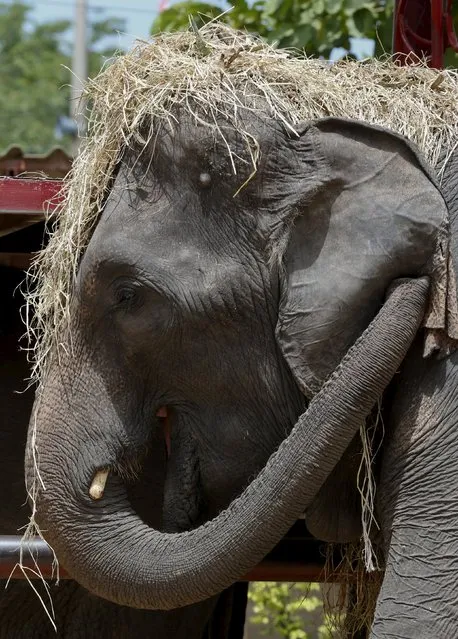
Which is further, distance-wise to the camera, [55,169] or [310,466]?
[55,169]

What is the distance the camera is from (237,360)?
328 centimetres

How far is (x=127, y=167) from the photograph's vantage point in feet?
11.1

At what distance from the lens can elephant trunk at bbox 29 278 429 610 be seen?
308 cm

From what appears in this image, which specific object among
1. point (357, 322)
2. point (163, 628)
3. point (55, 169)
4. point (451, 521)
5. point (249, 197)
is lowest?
point (163, 628)

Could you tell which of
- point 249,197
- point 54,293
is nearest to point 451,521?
point 249,197

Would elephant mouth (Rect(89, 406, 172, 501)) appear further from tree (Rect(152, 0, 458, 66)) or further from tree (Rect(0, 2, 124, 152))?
tree (Rect(0, 2, 124, 152))

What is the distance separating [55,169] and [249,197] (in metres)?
3.00

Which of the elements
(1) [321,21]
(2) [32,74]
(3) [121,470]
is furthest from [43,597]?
(2) [32,74]

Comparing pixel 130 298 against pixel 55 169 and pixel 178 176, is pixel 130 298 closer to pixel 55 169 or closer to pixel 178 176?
pixel 178 176

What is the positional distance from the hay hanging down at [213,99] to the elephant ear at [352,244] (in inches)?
4.0

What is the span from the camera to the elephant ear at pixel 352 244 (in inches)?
124

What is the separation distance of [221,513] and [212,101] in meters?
0.94

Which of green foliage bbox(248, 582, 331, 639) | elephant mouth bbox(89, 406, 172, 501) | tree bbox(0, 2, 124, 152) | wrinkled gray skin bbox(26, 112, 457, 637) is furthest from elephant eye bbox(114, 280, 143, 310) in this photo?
tree bbox(0, 2, 124, 152)

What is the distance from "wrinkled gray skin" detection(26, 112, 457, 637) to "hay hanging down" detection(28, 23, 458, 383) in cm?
6
